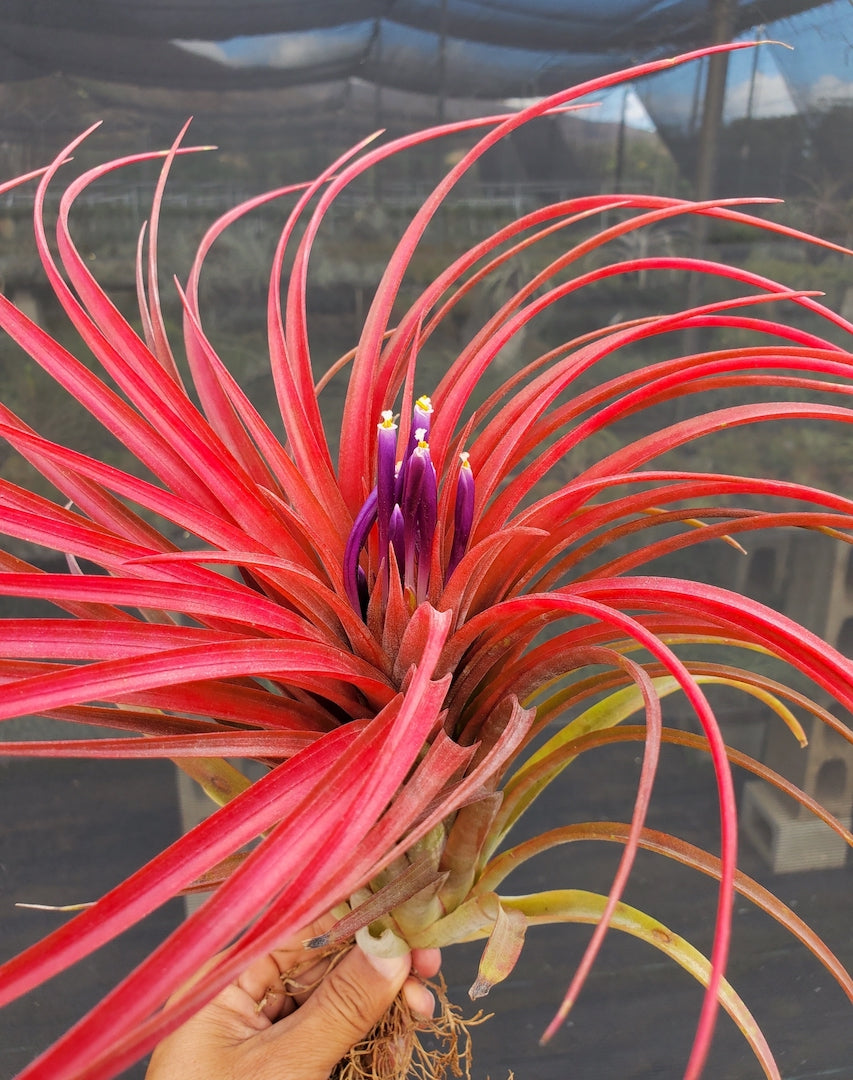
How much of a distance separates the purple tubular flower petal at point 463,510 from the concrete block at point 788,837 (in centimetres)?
75

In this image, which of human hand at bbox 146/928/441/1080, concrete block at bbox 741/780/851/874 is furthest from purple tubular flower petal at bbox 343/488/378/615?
concrete block at bbox 741/780/851/874

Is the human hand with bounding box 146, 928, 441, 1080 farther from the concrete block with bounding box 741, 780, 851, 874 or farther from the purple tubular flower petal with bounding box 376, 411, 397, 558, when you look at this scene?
the concrete block with bounding box 741, 780, 851, 874

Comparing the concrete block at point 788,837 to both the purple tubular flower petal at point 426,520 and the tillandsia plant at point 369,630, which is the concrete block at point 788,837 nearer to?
the tillandsia plant at point 369,630

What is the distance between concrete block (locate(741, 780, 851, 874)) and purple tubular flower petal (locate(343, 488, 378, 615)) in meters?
0.78

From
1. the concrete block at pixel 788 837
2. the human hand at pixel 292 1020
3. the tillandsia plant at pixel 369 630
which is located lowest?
the concrete block at pixel 788 837

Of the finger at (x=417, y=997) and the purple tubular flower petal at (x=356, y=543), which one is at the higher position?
the purple tubular flower petal at (x=356, y=543)

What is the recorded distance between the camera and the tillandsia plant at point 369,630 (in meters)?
0.32

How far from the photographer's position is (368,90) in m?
1.22

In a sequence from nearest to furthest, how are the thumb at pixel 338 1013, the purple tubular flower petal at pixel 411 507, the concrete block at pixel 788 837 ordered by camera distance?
1. the purple tubular flower petal at pixel 411 507
2. the thumb at pixel 338 1013
3. the concrete block at pixel 788 837

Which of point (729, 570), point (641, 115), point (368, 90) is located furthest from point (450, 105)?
point (729, 570)

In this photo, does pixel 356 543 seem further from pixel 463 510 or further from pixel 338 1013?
pixel 338 1013

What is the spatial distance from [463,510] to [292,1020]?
0.40 metres

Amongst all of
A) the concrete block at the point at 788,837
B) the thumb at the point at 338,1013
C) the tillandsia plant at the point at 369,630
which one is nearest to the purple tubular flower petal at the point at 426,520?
the tillandsia plant at the point at 369,630

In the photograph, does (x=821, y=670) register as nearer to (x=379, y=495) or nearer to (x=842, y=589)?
(x=379, y=495)
